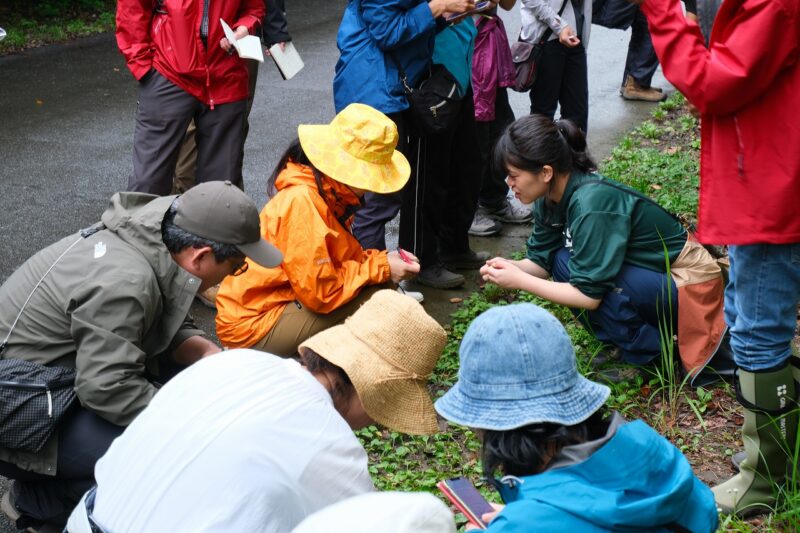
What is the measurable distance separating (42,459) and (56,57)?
7.78 meters

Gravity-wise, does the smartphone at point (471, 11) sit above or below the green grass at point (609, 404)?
above

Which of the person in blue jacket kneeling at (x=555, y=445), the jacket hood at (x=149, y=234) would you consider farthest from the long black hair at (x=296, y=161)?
the person in blue jacket kneeling at (x=555, y=445)

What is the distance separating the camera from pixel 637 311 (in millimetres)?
3912

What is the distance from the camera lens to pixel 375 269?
4016 mm

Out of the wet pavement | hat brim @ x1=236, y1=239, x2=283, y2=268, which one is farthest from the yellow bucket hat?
the wet pavement

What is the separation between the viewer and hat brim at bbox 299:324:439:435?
245 centimetres

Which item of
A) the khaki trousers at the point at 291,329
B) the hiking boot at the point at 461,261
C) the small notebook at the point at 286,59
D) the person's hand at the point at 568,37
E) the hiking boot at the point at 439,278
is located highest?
the small notebook at the point at 286,59

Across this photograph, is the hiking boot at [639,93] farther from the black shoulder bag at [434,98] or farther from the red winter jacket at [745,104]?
the red winter jacket at [745,104]

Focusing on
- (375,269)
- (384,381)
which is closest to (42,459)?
(384,381)

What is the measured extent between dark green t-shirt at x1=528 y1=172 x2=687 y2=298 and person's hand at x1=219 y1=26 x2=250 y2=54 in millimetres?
1880

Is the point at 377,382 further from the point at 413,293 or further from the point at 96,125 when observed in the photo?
the point at 96,125

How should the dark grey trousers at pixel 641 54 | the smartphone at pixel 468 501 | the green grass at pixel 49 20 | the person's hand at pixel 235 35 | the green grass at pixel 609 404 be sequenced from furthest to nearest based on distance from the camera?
the green grass at pixel 49 20
the dark grey trousers at pixel 641 54
the person's hand at pixel 235 35
the green grass at pixel 609 404
the smartphone at pixel 468 501

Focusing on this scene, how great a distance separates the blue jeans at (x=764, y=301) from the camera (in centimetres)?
298

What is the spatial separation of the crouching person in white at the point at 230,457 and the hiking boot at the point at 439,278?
9.23 ft
